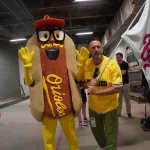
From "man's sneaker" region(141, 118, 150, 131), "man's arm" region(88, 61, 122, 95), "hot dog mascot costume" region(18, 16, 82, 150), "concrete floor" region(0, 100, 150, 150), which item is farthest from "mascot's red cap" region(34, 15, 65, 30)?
"man's sneaker" region(141, 118, 150, 131)

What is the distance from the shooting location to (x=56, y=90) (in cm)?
229

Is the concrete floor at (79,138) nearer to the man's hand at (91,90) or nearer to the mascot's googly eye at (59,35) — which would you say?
the man's hand at (91,90)

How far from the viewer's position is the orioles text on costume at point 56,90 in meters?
2.28

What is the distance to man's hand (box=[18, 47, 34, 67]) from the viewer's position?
2.14 metres

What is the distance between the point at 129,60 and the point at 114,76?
Result: 8.03m

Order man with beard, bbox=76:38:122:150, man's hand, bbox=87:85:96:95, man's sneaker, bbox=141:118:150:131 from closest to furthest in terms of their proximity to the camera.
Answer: man's hand, bbox=87:85:96:95 → man with beard, bbox=76:38:122:150 → man's sneaker, bbox=141:118:150:131

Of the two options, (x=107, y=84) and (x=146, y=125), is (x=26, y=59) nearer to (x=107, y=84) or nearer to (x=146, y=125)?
(x=107, y=84)

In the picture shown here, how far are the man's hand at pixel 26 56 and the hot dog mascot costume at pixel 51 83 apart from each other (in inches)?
1.8

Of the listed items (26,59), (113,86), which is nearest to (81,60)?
(113,86)

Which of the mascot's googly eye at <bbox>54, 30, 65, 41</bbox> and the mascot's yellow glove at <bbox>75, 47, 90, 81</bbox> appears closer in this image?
the mascot's yellow glove at <bbox>75, 47, 90, 81</bbox>

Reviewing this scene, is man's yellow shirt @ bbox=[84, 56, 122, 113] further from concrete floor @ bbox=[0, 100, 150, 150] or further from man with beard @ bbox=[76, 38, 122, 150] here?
concrete floor @ bbox=[0, 100, 150, 150]

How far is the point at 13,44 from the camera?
520 inches

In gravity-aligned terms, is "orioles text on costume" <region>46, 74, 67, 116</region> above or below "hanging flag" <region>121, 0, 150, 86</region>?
below

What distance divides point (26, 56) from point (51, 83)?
1.28ft
